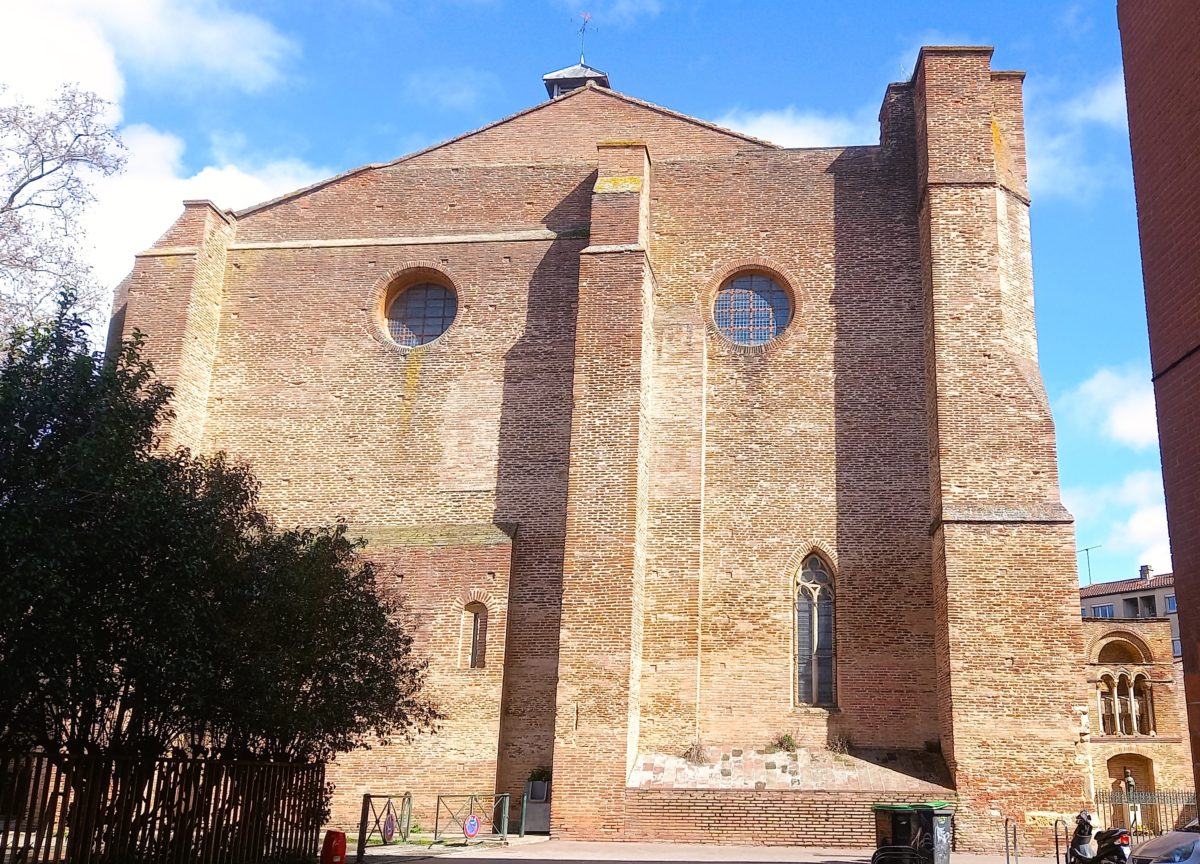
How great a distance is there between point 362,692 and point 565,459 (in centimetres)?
637

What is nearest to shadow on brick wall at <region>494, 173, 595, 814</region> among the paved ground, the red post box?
the paved ground

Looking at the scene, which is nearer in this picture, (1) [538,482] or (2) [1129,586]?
(1) [538,482]

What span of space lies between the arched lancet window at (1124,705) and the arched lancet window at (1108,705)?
0.41ft

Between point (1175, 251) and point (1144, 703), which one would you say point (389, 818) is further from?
point (1144, 703)

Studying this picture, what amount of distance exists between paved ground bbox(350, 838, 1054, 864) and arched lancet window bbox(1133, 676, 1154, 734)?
60.7 feet

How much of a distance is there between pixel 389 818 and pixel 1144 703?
23368 millimetres

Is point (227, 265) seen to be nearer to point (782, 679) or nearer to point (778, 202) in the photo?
point (778, 202)

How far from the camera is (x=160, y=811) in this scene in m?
10.4

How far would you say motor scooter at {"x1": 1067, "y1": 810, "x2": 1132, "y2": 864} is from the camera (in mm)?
10758

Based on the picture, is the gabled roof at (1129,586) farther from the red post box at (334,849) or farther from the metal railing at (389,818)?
the red post box at (334,849)

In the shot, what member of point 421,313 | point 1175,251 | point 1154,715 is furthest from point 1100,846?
point 1154,715

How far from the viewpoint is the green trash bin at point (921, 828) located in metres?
10.6

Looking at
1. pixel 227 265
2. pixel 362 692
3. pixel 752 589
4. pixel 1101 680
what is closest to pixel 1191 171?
pixel 362 692

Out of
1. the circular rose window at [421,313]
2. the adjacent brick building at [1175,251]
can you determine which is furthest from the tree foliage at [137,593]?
the circular rose window at [421,313]
